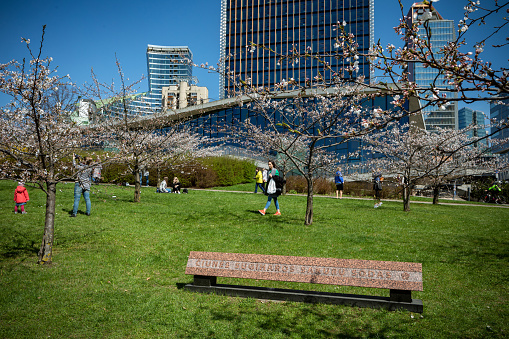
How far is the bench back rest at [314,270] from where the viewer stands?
465 centimetres

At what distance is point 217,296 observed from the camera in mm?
5285

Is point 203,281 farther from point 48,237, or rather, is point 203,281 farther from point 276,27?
point 276,27

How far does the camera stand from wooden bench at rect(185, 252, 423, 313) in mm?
4676

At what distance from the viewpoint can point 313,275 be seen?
486cm

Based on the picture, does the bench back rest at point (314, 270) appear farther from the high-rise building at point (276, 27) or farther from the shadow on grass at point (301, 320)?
the high-rise building at point (276, 27)

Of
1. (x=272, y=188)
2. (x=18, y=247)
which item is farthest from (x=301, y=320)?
(x=272, y=188)

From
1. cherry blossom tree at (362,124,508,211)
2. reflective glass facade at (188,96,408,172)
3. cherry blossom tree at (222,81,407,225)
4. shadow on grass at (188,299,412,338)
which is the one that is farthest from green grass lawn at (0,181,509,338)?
reflective glass facade at (188,96,408,172)

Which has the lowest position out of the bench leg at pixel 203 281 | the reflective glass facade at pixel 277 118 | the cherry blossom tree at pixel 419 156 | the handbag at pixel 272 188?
the bench leg at pixel 203 281

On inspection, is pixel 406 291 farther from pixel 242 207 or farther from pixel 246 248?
pixel 242 207

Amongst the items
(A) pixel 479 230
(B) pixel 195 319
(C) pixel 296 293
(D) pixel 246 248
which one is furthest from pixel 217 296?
(A) pixel 479 230

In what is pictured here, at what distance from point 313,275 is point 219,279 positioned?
2.18 metres

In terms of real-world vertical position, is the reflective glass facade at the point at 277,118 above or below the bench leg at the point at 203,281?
above

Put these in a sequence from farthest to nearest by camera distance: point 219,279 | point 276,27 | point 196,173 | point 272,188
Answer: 1. point 276,27
2. point 196,173
3. point 272,188
4. point 219,279

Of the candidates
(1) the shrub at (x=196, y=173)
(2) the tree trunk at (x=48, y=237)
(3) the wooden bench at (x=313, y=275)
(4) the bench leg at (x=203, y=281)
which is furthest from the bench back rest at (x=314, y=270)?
(1) the shrub at (x=196, y=173)
